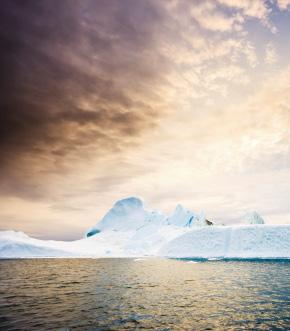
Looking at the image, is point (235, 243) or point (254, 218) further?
point (254, 218)

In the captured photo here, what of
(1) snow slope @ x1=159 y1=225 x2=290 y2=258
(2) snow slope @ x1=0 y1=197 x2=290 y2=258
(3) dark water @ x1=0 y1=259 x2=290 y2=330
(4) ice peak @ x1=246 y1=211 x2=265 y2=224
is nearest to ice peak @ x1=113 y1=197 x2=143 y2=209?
(2) snow slope @ x1=0 y1=197 x2=290 y2=258

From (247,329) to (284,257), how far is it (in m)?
Answer: 44.8

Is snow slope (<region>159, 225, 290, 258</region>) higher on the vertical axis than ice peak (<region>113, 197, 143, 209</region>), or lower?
lower

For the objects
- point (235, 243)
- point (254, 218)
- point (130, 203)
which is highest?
point (130, 203)

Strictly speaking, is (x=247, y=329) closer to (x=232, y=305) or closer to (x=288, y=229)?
(x=232, y=305)

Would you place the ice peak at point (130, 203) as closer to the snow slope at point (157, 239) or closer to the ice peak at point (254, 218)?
the snow slope at point (157, 239)

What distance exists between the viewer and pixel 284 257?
168ft

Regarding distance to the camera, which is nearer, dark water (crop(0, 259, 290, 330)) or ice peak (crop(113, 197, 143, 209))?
dark water (crop(0, 259, 290, 330))

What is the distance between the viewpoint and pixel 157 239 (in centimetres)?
9694

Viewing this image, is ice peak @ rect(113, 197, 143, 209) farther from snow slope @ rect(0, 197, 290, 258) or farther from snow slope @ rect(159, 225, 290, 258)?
snow slope @ rect(159, 225, 290, 258)

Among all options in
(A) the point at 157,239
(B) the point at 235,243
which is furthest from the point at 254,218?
(A) the point at 157,239

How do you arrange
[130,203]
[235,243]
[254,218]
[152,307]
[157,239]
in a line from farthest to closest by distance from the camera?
[130,203] < [157,239] < [254,218] < [235,243] < [152,307]

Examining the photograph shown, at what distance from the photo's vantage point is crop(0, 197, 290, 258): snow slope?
55312 mm

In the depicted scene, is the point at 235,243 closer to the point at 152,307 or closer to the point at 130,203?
the point at 152,307
